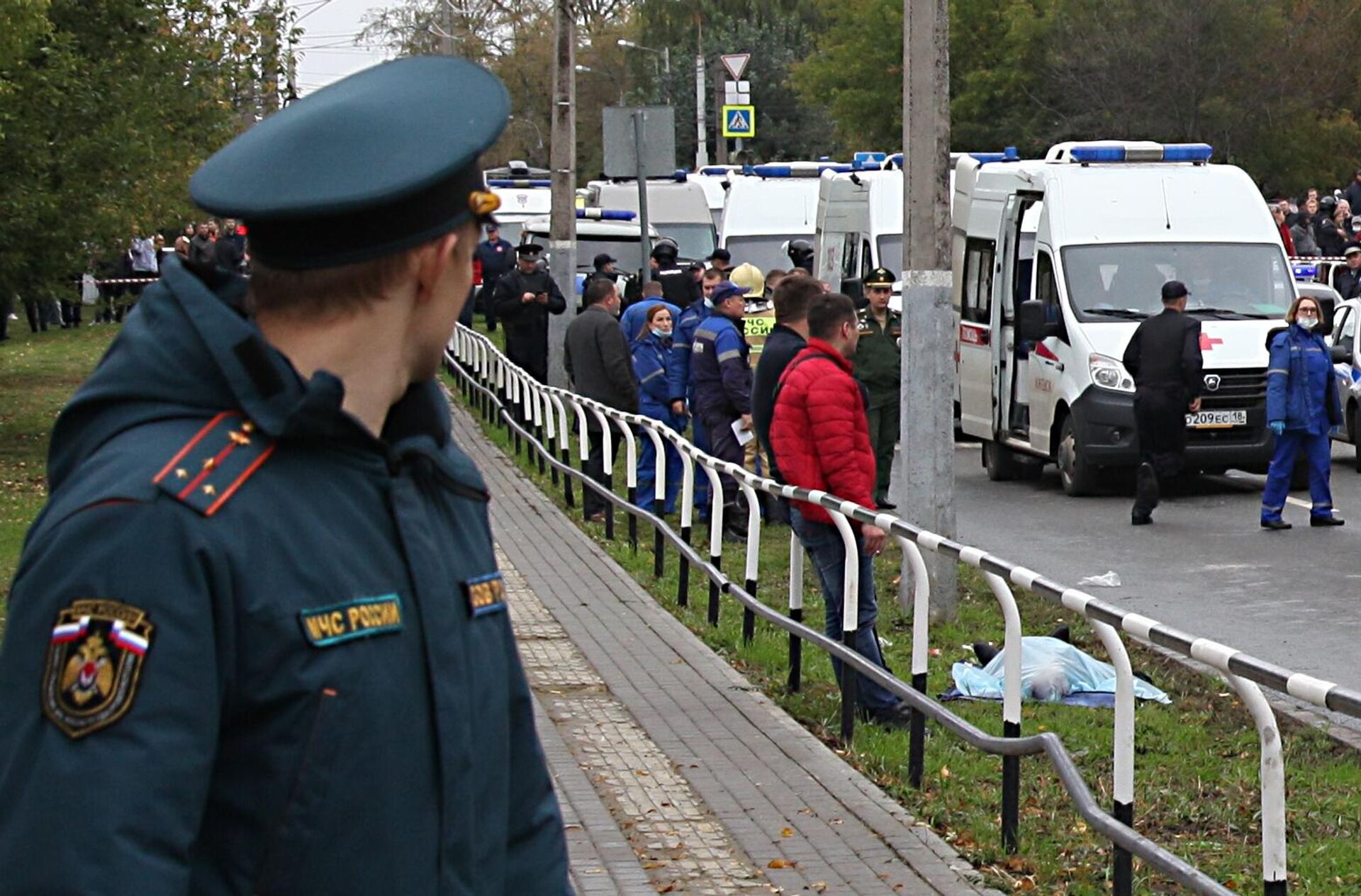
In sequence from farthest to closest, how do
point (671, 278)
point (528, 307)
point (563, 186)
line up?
point (528, 307) < point (563, 186) < point (671, 278)

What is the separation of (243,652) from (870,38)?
5541 centimetres

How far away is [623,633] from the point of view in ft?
37.5

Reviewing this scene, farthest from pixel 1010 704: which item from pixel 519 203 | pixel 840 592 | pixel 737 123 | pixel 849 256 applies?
pixel 519 203

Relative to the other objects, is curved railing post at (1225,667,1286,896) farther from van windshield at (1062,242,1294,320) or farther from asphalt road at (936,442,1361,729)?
van windshield at (1062,242,1294,320)

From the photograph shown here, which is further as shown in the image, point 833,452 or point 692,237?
point 692,237

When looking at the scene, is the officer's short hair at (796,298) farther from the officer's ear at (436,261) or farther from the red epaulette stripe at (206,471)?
the red epaulette stripe at (206,471)

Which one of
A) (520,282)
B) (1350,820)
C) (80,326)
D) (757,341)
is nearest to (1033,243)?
(757,341)

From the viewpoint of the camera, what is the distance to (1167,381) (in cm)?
1673

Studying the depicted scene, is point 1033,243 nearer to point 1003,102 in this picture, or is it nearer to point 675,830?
point 675,830

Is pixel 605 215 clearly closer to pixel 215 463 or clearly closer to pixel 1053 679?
pixel 1053 679

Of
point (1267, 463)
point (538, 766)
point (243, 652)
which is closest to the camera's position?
point (243, 652)

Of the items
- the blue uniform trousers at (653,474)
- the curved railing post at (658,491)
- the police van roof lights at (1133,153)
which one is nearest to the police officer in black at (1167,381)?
Result: the police van roof lights at (1133,153)

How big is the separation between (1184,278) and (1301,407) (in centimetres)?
326

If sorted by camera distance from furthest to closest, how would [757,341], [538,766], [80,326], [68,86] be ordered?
1. [80,326]
2. [757,341]
3. [68,86]
4. [538,766]
